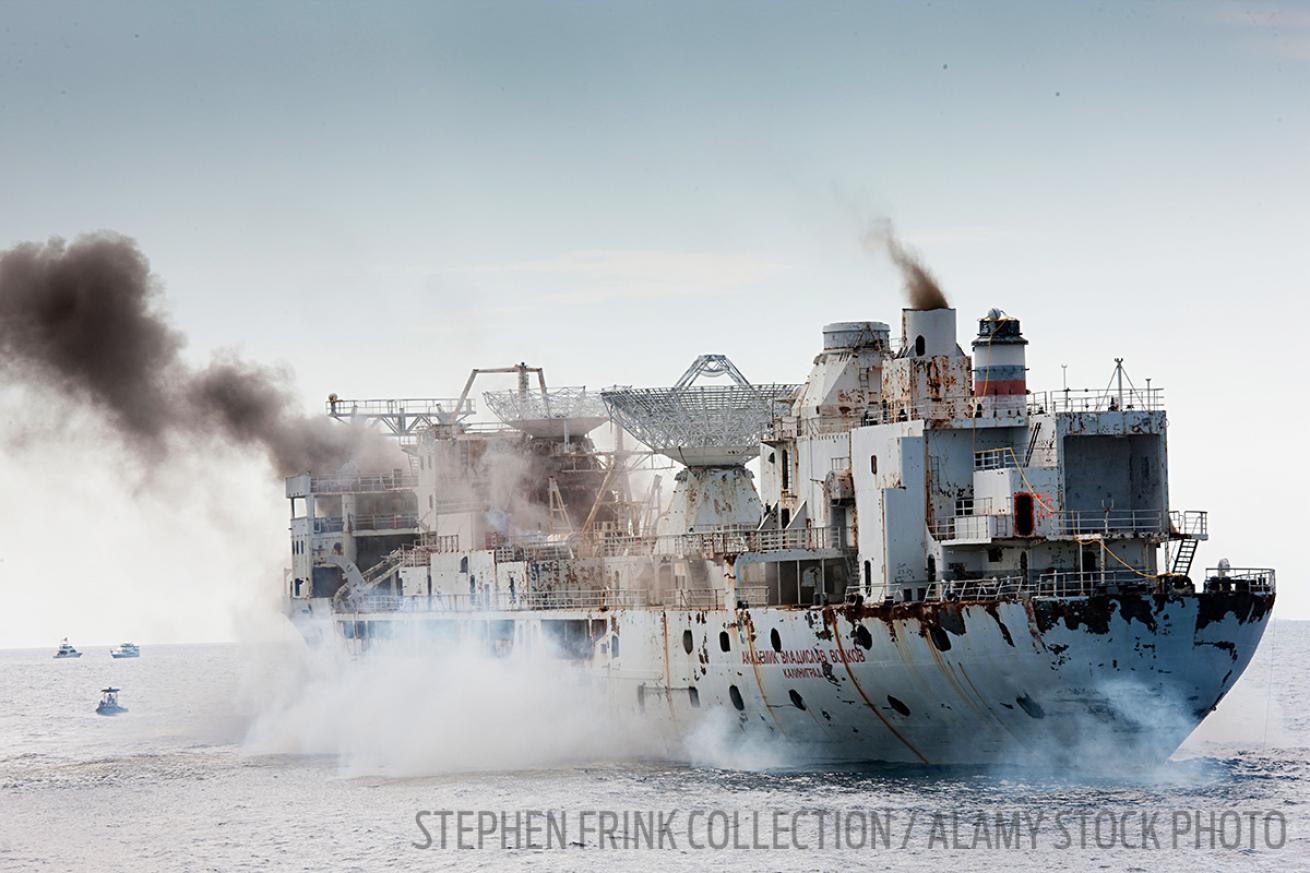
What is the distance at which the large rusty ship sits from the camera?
51562 mm

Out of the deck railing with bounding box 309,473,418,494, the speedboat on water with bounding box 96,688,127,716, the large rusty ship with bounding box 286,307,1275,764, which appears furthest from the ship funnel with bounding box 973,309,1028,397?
the speedboat on water with bounding box 96,688,127,716

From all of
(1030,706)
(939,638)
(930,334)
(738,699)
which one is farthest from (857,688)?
(930,334)

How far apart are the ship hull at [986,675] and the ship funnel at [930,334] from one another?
8.57m

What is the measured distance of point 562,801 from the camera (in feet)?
184

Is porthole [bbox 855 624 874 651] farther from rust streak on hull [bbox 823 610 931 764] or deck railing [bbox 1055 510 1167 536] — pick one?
deck railing [bbox 1055 510 1167 536]

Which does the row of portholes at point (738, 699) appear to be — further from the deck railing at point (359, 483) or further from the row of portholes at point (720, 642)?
the deck railing at point (359, 483)

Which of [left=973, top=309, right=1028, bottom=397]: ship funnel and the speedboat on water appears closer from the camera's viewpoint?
[left=973, top=309, right=1028, bottom=397]: ship funnel

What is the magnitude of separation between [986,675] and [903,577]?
4.80 metres

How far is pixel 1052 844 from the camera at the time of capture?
154 ft

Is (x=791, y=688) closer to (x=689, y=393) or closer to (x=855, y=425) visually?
(x=855, y=425)

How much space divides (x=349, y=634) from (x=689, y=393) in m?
23.8

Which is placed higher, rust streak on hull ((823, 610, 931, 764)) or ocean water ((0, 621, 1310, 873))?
rust streak on hull ((823, 610, 931, 764))

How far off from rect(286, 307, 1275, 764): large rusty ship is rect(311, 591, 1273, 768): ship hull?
0.18 ft

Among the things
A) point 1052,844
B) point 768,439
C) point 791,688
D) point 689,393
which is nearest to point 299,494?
point 689,393
